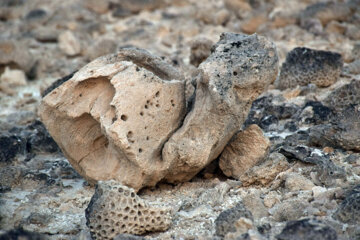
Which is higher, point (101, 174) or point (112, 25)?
point (101, 174)

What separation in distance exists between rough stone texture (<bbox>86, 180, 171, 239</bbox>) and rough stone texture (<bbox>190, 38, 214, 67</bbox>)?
408 centimetres

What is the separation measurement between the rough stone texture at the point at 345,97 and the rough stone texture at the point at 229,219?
10.2 feet

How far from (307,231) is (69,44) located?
8911 millimetres

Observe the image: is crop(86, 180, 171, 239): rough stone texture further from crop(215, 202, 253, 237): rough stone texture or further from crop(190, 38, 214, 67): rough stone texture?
crop(190, 38, 214, 67): rough stone texture

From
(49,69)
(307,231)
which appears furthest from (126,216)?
(49,69)

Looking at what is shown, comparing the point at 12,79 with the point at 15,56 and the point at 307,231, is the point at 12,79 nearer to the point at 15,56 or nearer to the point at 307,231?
the point at 15,56

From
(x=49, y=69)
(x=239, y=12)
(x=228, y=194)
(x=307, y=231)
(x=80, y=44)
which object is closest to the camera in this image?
(x=307, y=231)

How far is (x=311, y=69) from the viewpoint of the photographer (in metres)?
8.49

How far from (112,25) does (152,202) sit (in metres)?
8.60

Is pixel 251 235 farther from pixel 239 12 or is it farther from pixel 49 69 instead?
pixel 239 12

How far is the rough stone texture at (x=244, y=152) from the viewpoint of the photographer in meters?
6.12

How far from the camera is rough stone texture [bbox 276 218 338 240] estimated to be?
431 cm

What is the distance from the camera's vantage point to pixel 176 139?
5.77 meters

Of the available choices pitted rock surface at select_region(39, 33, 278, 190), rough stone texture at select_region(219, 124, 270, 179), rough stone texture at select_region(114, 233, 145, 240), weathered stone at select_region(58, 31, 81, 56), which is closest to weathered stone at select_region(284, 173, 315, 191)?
rough stone texture at select_region(219, 124, 270, 179)
